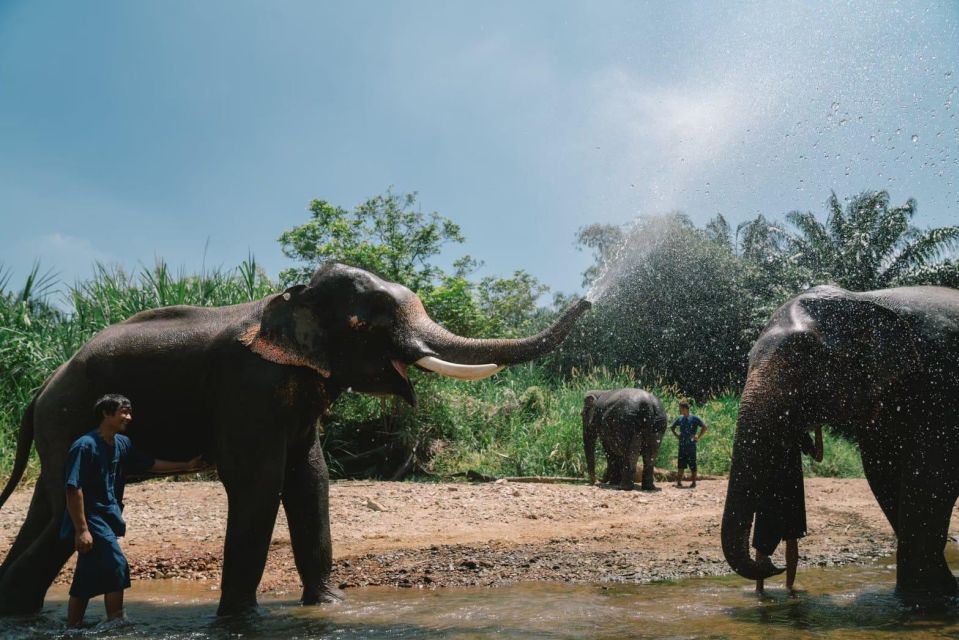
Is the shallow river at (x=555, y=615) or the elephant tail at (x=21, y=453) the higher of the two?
the elephant tail at (x=21, y=453)

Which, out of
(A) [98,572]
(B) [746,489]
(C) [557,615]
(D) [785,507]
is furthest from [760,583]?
(A) [98,572]

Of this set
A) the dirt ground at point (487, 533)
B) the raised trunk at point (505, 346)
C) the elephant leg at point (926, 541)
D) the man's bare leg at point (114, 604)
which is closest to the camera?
the man's bare leg at point (114, 604)

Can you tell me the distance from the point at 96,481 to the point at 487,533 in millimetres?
5000

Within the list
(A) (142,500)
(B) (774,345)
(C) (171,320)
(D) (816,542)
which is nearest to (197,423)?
(C) (171,320)

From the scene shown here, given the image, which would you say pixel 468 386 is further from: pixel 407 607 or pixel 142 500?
pixel 407 607

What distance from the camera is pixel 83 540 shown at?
4578 mm

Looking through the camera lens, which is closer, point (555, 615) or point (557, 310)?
point (555, 615)

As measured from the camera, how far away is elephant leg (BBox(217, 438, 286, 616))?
498 centimetres

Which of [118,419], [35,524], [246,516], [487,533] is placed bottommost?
[487,533]

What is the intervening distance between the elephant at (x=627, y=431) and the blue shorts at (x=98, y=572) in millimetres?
9014

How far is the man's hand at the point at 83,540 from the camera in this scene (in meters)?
4.58

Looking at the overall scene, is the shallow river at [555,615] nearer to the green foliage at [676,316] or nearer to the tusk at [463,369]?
the tusk at [463,369]

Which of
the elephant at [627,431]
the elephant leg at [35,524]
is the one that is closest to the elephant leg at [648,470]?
the elephant at [627,431]

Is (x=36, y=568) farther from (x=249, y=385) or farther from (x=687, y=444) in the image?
(x=687, y=444)
